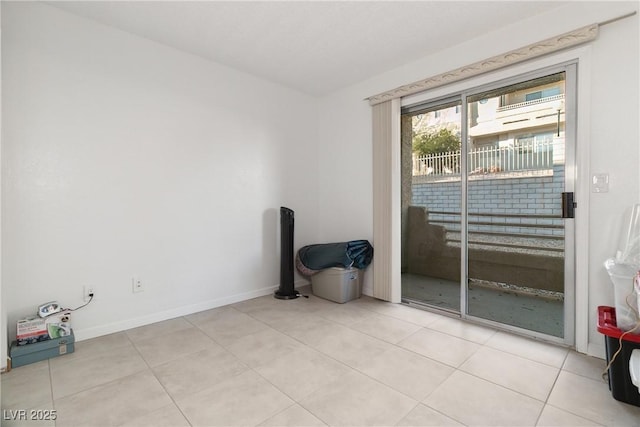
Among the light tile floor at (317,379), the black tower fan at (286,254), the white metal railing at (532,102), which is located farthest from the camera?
the black tower fan at (286,254)

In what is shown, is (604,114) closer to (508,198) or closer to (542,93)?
(542,93)

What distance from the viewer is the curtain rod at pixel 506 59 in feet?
6.78

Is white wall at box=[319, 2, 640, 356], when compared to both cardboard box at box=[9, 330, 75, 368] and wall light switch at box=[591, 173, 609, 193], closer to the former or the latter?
wall light switch at box=[591, 173, 609, 193]

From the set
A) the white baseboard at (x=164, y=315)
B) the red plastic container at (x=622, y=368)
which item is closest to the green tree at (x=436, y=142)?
the red plastic container at (x=622, y=368)

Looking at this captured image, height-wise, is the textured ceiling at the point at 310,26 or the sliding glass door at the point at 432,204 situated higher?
the textured ceiling at the point at 310,26

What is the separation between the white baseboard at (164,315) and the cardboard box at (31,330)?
25cm

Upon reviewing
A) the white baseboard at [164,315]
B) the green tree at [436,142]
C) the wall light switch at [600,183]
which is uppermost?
the green tree at [436,142]

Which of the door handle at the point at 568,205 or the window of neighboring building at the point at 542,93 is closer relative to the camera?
the door handle at the point at 568,205

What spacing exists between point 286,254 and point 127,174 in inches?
69.1

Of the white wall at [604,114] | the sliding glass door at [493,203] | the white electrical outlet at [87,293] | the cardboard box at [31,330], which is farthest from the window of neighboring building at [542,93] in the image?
the cardboard box at [31,330]

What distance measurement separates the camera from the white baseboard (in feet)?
7.95

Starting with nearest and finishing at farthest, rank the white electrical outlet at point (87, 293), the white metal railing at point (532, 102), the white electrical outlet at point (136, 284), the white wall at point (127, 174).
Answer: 1. the white wall at point (127, 174)
2. the white metal railing at point (532, 102)
3. the white electrical outlet at point (87, 293)
4. the white electrical outlet at point (136, 284)

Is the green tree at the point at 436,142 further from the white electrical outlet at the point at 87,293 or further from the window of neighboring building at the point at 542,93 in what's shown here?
the white electrical outlet at the point at 87,293

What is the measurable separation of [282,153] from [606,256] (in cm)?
315
